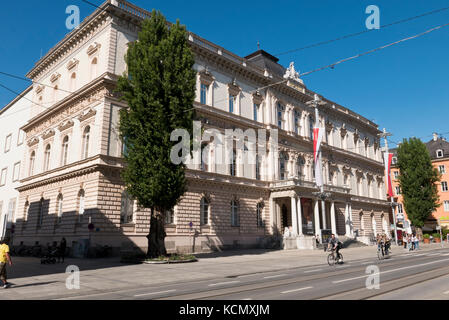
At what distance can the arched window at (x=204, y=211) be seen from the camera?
32.2 metres

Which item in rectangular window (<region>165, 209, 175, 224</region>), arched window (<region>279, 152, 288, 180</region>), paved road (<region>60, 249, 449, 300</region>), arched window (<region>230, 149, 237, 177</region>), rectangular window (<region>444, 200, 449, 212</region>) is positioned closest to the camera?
paved road (<region>60, 249, 449, 300</region>)

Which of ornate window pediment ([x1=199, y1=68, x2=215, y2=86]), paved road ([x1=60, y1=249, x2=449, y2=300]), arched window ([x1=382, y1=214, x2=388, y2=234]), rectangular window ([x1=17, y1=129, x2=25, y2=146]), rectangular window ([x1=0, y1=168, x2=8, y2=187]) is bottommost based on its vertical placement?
paved road ([x1=60, y1=249, x2=449, y2=300])

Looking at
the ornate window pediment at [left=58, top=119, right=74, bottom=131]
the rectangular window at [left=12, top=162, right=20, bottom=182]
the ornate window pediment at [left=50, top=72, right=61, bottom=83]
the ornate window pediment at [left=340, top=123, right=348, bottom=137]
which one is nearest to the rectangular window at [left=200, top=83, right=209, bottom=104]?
the ornate window pediment at [left=58, top=119, right=74, bottom=131]

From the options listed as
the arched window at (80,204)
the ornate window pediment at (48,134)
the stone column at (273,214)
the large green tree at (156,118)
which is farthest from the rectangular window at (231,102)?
the ornate window pediment at (48,134)

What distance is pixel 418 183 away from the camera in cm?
5259

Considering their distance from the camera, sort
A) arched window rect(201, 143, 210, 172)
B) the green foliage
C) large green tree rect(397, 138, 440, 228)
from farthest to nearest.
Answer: large green tree rect(397, 138, 440, 228) < arched window rect(201, 143, 210, 172) < the green foliage

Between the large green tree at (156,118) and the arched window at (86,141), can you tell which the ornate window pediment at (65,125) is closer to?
the arched window at (86,141)

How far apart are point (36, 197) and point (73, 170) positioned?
851 cm

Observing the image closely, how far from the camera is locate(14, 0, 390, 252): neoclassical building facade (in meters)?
26.8

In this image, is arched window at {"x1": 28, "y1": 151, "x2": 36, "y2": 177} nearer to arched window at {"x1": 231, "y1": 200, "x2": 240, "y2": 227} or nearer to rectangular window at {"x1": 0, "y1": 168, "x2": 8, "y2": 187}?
rectangular window at {"x1": 0, "y1": 168, "x2": 8, "y2": 187}

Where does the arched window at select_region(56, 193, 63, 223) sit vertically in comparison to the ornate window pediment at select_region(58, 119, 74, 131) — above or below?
below

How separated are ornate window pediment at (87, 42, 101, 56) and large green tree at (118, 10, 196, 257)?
752cm

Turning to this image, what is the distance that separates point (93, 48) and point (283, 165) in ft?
78.1
